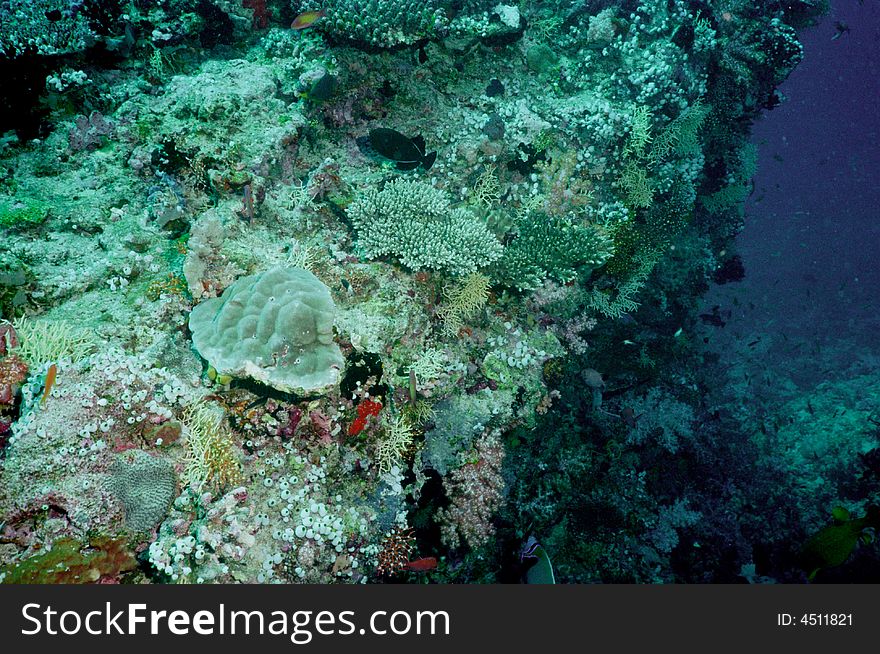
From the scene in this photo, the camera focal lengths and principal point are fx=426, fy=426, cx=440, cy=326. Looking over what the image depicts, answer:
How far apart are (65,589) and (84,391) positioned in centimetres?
134

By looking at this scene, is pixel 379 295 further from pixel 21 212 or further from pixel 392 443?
pixel 21 212

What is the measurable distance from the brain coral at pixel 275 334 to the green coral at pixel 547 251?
265 cm

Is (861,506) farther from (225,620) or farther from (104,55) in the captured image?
(104,55)

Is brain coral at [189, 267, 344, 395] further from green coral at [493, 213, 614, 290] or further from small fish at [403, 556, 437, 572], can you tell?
green coral at [493, 213, 614, 290]

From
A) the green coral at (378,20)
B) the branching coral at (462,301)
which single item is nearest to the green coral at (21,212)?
the branching coral at (462,301)

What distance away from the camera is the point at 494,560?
465cm

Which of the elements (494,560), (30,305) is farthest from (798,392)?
(30,305)

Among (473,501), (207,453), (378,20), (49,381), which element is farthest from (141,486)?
(378,20)

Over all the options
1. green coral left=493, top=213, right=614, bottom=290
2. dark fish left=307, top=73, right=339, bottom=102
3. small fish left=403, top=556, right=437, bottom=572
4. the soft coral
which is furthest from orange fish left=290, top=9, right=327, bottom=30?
small fish left=403, top=556, right=437, bottom=572

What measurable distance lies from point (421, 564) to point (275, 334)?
8.48 ft

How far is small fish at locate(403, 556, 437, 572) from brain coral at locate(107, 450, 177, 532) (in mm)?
2149

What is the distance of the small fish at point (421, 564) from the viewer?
4037 mm

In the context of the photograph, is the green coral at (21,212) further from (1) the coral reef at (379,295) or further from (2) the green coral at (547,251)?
(2) the green coral at (547,251)

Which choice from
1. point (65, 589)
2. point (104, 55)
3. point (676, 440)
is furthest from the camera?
point (676, 440)
